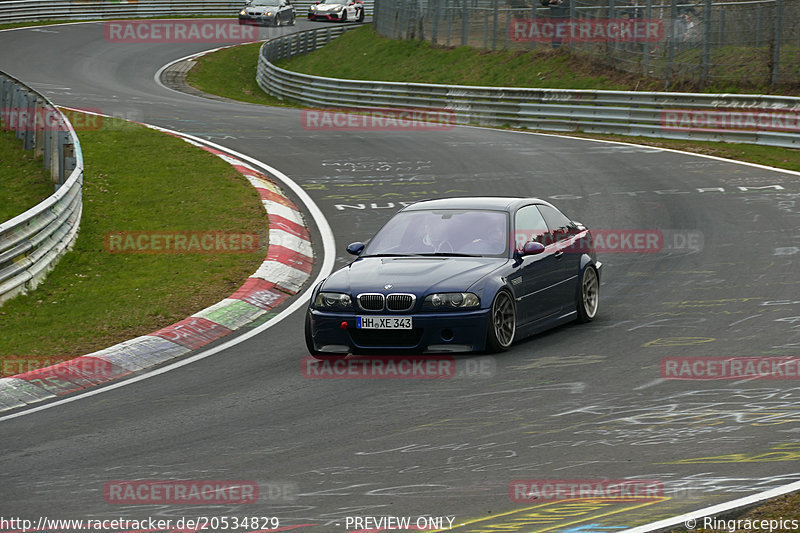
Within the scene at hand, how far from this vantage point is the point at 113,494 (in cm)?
671

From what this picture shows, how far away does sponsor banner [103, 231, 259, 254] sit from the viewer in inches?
621

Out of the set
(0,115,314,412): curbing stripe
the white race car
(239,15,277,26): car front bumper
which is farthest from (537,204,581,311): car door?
the white race car

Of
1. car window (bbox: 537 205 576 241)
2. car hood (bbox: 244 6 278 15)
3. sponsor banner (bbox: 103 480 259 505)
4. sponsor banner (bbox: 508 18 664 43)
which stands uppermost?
car hood (bbox: 244 6 278 15)

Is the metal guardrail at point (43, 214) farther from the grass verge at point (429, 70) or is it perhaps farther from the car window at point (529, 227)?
the grass verge at point (429, 70)

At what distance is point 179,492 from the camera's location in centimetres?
668

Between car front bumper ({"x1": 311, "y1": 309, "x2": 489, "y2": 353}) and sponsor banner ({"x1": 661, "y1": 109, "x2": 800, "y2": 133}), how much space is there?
50.3 ft

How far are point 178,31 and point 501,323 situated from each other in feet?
166

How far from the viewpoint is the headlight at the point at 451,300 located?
393 inches

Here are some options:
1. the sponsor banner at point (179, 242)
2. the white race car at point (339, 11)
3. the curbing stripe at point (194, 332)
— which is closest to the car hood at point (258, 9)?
the white race car at point (339, 11)

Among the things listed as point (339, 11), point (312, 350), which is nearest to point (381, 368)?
point (312, 350)

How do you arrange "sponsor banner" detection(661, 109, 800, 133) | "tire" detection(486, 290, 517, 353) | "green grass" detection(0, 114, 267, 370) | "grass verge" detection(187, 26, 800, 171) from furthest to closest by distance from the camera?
"grass verge" detection(187, 26, 800, 171)
"sponsor banner" detection(661, 109, 800, 133)
"green grass" detection(0, 114, 267, 370)
"tire" detection(486, 290, 517, 353)

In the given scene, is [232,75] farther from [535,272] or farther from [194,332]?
[535,272]

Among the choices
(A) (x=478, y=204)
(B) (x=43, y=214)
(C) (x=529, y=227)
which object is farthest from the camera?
(B) (x=43, y=214)

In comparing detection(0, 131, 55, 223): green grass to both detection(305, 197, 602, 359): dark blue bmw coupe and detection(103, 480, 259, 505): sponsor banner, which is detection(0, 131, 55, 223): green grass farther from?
detection(103, 480, 259, 505): sponsor banner
